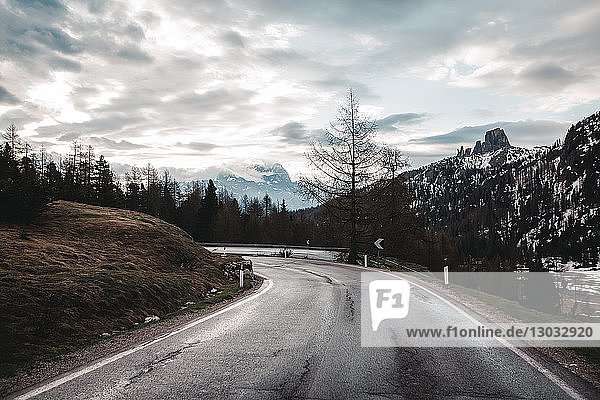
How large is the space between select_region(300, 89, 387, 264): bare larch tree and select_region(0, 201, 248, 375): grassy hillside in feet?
41.8

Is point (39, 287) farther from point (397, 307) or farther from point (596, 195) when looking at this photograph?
point (596, 195)

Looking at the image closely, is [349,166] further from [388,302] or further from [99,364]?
[99,364]

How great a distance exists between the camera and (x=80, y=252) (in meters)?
14.4

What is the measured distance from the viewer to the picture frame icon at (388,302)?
970cm

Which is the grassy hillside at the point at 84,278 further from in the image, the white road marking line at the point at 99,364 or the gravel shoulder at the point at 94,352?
the white road marking line at the point at 99,364

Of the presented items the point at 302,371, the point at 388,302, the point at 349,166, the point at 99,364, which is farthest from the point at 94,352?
the point at 349,166

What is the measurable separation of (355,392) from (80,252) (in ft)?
40.5

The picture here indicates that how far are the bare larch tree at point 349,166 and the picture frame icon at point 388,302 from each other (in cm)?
1458

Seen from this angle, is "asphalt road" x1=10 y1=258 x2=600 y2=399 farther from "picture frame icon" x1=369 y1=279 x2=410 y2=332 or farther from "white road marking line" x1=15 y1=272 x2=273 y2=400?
"picture frame icon" x1=369 y1=279 x2=410 y2=332

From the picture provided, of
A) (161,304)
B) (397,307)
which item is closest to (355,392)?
(397,307)

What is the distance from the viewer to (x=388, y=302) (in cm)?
1275

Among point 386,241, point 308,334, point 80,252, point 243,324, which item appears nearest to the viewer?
point 308,334

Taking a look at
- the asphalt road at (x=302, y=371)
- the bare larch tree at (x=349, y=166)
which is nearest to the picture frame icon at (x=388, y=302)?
the asphalt road at (x=302, y=371)

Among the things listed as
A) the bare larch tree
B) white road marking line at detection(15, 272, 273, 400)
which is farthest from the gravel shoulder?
the bare larch tree
